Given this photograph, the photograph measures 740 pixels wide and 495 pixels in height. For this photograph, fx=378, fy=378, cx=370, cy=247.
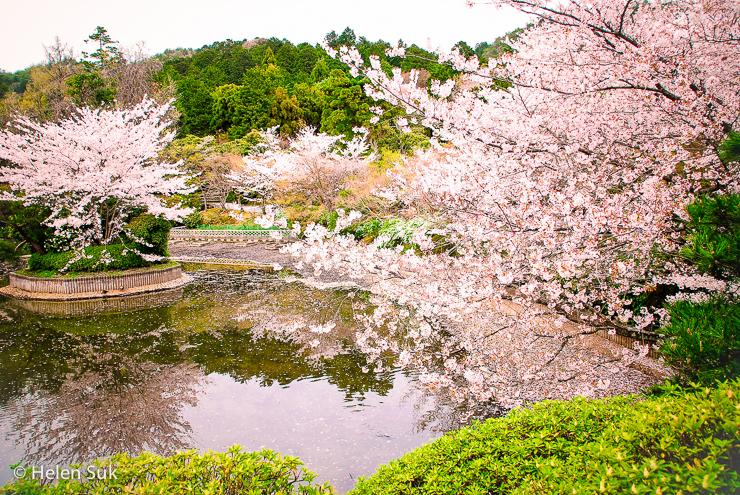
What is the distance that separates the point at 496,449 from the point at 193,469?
1.78 m

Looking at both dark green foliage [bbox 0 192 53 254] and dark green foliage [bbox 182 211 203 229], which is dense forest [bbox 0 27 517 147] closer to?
dark green foliage [bbox 182 211 203 229]

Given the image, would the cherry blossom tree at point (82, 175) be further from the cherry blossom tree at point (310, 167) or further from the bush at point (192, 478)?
the bush at point (192, 478)

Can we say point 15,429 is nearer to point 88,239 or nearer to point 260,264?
point 88,239

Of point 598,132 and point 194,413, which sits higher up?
point 598,132

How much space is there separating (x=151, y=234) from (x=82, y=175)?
2.50m

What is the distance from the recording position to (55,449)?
4094 millimetres

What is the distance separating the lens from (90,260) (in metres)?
11.2

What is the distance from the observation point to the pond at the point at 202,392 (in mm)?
4180

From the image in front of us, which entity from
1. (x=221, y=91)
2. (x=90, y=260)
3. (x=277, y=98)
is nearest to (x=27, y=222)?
(x=90, y=260)

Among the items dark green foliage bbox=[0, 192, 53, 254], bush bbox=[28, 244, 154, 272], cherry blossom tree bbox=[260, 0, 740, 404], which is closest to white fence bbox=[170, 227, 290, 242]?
bush bbox=[28, 244, 154, 272]

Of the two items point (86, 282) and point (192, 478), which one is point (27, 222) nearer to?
point (86, 282)

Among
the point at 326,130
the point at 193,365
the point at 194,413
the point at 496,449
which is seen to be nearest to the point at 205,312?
the point at 193,365

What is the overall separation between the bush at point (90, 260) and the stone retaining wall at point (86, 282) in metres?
0.50

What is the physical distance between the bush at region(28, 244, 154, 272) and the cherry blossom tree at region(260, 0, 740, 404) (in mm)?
9773
